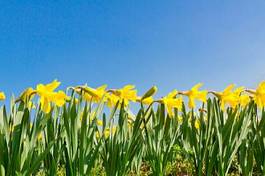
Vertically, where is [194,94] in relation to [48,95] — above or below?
above

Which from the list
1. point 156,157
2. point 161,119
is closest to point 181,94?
point 161,119

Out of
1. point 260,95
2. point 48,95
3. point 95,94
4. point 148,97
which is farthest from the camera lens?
point 260,95

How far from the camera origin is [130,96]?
3406 millimetres

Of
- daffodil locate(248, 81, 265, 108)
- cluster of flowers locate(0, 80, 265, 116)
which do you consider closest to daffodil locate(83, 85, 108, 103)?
cluster of flowers locate(0, 80, 265, 116)

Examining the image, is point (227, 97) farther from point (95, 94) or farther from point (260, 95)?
point (95, 94)

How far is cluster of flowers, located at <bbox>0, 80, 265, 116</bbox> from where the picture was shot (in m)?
3.05

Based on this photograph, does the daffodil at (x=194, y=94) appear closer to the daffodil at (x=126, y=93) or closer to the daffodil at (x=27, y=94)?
the daffodil at (x=126, y=93)

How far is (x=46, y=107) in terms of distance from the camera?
10.0 ft

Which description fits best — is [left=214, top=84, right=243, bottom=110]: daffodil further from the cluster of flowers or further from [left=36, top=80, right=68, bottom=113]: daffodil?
[left=36, top=80, right=68, bottom=113]: daffodil

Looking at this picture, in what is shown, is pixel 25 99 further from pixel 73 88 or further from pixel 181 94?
pixel 181 94

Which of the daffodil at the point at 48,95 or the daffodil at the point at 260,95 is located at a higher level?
the daffodil at the point at 260,95

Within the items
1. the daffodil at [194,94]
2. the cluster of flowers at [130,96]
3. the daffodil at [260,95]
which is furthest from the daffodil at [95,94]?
the daffodil at [260,95]

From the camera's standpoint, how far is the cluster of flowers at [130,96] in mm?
3055

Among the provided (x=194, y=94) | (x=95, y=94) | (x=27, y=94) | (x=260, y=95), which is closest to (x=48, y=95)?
(x=27, y=94)
